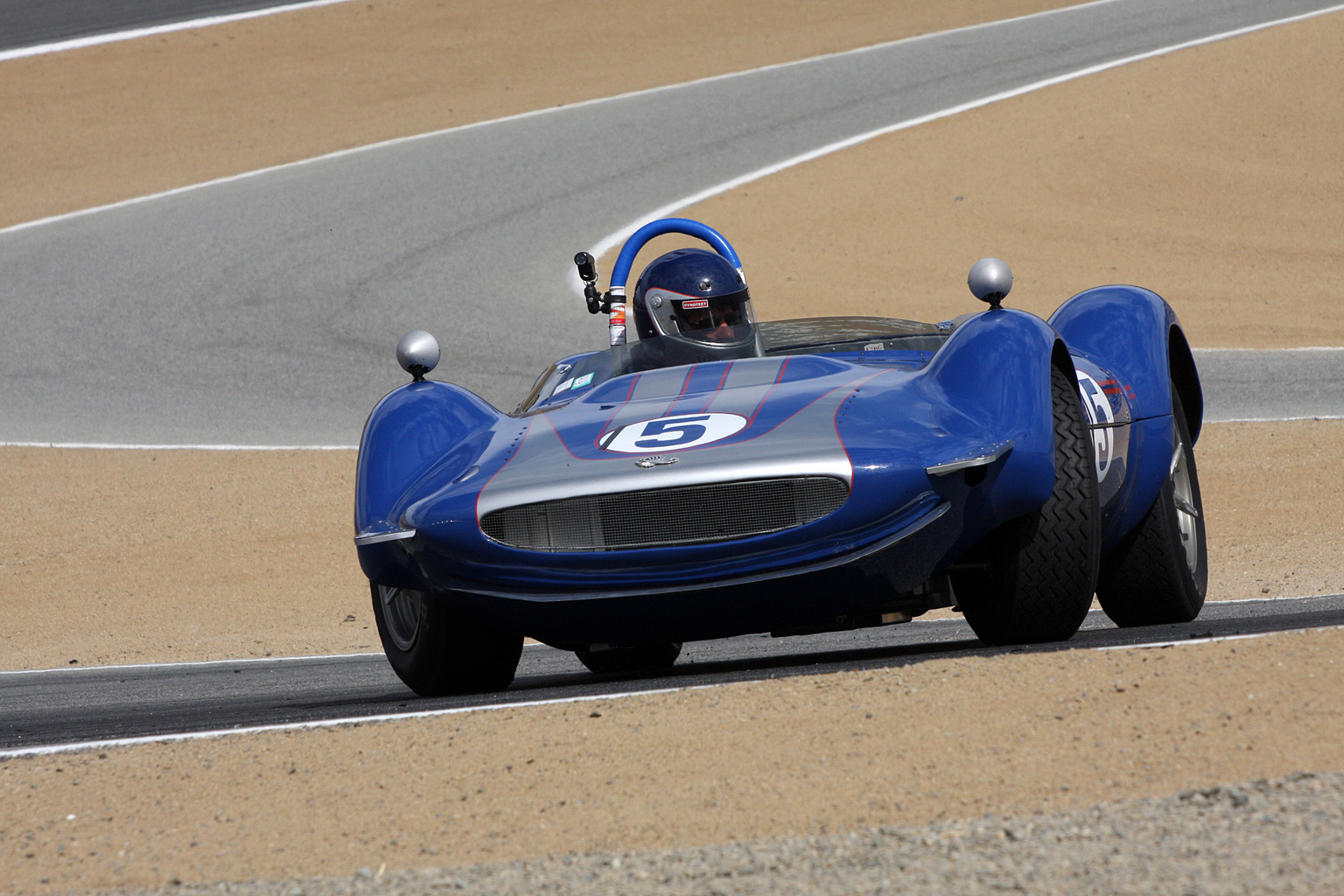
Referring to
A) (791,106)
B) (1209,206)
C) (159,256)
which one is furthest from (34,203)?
(1209,206)

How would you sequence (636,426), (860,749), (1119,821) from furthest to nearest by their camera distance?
(636,426)
(860,749)
(1119,821)

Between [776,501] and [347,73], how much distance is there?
2381cm

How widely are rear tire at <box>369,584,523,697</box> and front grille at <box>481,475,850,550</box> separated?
79 cm

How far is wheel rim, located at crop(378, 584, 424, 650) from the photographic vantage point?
5.13 m

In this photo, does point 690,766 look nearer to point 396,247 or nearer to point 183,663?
point 183,663

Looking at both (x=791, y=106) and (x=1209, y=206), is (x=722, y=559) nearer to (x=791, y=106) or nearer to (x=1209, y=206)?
(x=1209, y=206)

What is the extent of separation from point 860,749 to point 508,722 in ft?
3.12

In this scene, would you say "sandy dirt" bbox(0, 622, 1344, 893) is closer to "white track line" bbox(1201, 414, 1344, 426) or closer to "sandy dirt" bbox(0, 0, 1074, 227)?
"white track line" bbox(1201, 414, 1344, 426)

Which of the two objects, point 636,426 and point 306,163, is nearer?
point 636,426

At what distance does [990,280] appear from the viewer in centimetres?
550

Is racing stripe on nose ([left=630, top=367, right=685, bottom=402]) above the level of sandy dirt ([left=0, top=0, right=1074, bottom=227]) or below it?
above

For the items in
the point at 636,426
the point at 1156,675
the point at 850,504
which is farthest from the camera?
the point at 636,426

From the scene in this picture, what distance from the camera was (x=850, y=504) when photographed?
167 inches

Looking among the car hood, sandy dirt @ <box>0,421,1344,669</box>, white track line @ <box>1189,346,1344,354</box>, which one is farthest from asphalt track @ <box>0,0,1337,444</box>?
the car hood
